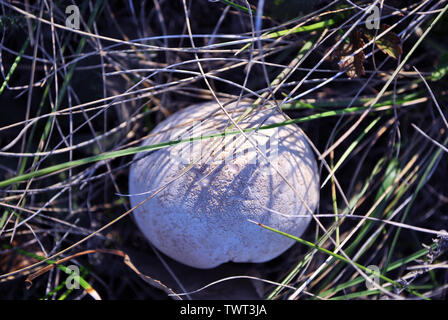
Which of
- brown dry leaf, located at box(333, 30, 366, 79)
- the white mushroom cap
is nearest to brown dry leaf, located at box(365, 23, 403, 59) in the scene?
brown dry leaf, located at box(333, 30, 366, 79)

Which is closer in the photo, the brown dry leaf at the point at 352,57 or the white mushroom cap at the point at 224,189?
the white mushroom cap at the point at 224,189

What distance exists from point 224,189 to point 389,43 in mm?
795

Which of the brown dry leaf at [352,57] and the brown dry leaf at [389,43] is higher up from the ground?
the brown dry leaf at [389,43]

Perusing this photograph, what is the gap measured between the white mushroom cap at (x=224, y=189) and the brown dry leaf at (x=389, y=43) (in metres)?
0.43

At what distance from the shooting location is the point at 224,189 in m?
1.21

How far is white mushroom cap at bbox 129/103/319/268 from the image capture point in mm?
1215

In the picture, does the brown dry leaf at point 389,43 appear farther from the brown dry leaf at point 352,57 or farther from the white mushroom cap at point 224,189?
the white mushroom cap at point 224,189

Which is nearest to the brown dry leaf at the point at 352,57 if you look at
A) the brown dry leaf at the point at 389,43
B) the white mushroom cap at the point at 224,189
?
the brown dry leaf at the point at 389,43

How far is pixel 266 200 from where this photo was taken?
123cm

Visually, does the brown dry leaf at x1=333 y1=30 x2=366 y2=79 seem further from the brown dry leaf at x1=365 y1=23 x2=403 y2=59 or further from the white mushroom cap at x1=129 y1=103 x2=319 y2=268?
the white mushroom cap at x1=129 y1=103 x2=319 y2=268

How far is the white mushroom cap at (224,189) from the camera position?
1.21m

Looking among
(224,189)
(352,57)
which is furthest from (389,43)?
(224,189)

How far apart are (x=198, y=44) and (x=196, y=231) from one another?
88 centimetres

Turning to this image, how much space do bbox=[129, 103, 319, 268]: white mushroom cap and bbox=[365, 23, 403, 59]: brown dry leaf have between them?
0.43 meters
